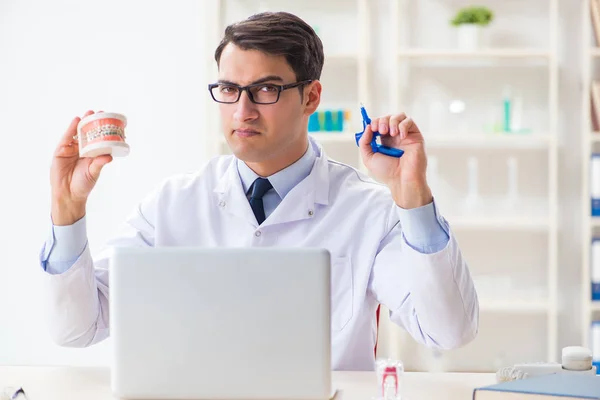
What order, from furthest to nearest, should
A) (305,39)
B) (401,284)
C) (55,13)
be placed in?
(55,13)
(305,39)
(401,284)

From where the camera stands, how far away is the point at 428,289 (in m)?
1.59

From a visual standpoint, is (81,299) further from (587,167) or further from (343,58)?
(587,167)

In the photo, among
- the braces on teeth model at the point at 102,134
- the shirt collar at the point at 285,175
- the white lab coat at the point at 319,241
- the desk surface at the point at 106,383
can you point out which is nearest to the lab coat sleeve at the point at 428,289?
the white lab coat at the point at 319,241

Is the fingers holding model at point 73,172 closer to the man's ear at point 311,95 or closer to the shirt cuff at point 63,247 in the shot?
the shirt cuff at point 63,247

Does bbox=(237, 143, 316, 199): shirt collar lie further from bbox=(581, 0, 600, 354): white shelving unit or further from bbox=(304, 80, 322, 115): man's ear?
bbox=(581, 0, 600, 354): white shelving unit

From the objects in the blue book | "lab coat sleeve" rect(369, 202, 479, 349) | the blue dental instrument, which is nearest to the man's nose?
the blue dental instrument

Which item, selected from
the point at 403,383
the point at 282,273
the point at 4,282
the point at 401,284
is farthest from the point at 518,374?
the point at 4,282

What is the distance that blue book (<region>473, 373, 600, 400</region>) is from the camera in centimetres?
114

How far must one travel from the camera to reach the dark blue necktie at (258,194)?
6.19ft

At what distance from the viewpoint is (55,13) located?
408cm

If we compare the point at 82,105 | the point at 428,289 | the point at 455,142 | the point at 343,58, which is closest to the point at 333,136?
the point at 343,58

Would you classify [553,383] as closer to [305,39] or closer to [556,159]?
[305,39]

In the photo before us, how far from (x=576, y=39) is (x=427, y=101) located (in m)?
0.75

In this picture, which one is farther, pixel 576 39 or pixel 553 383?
pixel 576 39
